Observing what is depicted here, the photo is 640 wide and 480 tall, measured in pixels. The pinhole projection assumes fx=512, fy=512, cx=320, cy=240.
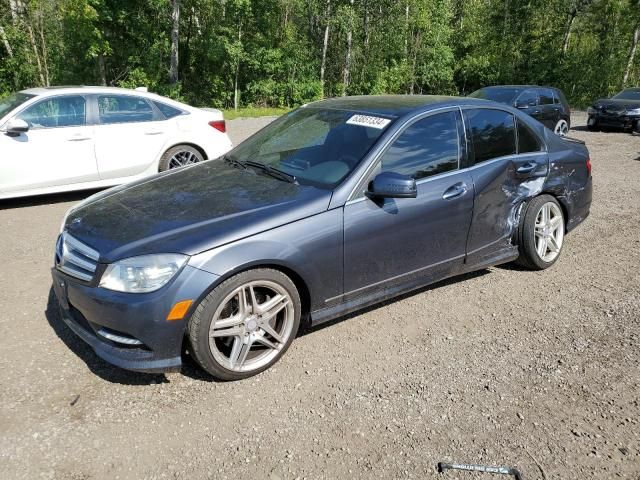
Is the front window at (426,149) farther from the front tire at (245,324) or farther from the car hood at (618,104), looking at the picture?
the car hood at (618,104)

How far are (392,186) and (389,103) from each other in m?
1.13

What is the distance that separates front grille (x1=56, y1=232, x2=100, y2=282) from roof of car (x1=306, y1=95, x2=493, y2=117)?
223cm

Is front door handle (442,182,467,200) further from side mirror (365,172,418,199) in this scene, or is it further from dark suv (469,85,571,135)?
dark suv (469,85,571,135)

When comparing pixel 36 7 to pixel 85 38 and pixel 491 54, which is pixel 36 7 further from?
pixel 491 54

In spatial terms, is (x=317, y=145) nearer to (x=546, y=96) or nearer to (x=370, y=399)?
(x=370, y=399)

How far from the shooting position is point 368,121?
3834mm

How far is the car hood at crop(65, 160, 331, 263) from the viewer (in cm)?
294

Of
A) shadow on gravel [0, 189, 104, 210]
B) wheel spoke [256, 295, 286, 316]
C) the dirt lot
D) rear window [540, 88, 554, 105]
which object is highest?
rear window [540, 88, 554, 105]

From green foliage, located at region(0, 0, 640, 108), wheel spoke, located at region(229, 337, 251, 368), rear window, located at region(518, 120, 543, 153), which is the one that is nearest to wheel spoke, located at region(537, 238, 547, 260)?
rear window, located at region(518, 120, 543, 153)

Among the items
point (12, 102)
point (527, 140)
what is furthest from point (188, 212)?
point (12, 102)

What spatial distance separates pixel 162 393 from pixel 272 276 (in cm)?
95

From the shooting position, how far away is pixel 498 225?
4.31 m

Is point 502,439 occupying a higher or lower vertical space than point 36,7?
lower

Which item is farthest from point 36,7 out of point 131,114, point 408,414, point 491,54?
point 491,54
